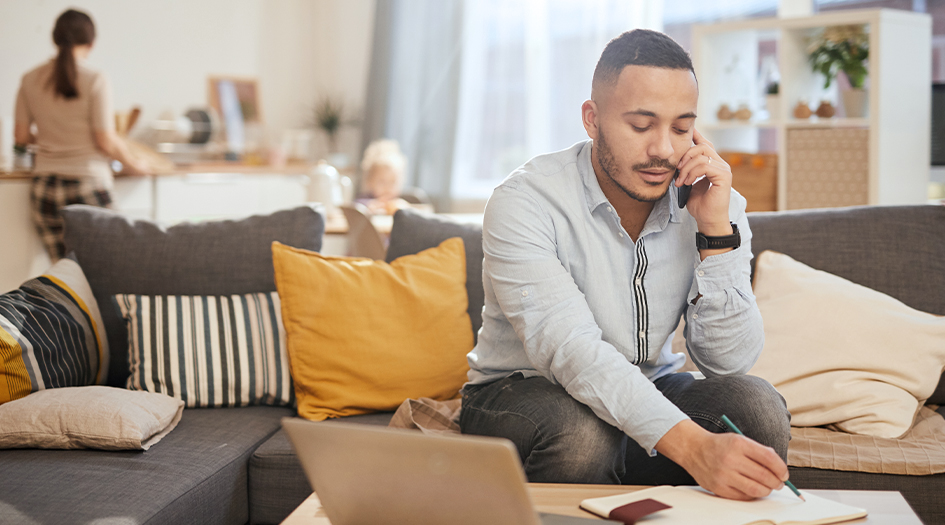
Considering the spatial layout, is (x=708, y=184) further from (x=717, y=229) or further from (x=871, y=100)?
(x=871, y=100)

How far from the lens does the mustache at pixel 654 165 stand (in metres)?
1.40

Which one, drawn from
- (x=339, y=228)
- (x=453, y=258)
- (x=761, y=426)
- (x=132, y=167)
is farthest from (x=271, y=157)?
(x=761, y=426)

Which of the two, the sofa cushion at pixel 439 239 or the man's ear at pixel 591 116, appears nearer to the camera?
the man's ear at pixel 591 116

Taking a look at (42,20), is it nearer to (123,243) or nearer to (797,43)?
(123,243)

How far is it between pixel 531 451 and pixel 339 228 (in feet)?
6.49

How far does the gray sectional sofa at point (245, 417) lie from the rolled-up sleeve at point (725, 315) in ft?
0.91

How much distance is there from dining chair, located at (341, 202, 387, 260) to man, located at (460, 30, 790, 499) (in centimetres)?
151

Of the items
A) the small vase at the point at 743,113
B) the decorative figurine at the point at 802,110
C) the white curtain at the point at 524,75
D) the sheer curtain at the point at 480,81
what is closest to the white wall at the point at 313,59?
the sheer curtain at the point at 480,81

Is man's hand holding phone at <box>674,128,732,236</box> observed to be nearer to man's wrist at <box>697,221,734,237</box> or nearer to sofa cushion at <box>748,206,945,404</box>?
man's wrist at <box>697,221,734,237</box>

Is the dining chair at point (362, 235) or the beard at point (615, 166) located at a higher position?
the beard at point (615, 166)

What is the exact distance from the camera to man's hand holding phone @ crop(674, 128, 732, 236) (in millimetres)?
1409

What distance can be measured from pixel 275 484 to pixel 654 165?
975 mm

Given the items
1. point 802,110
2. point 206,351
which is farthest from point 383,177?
point 206,351

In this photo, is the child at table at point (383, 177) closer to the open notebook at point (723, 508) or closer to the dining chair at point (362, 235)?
the dining chair at point (362, 235)
